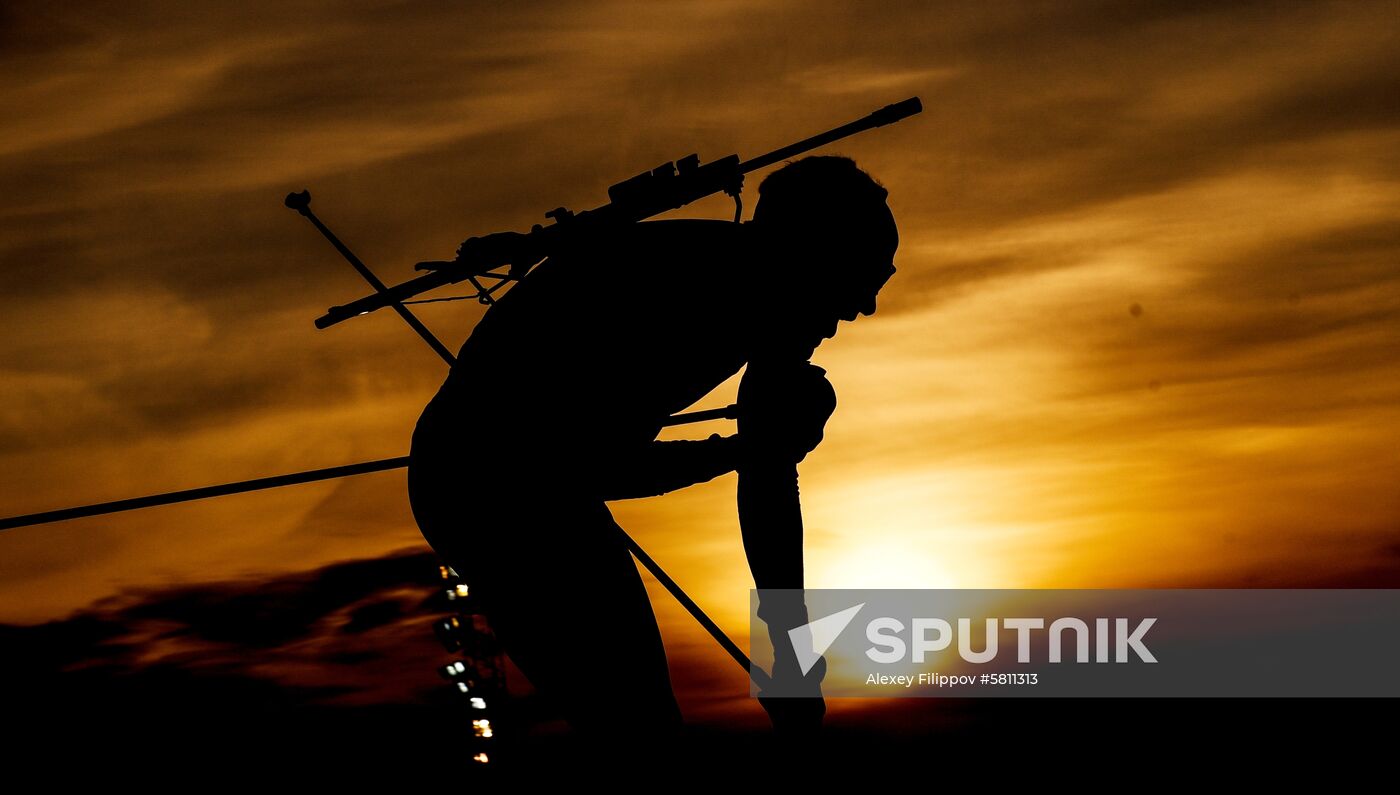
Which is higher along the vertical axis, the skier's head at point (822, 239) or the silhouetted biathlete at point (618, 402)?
the skier's head at point (822, 239)

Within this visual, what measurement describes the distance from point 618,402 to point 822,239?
2.40ft

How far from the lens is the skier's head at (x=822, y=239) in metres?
4.83

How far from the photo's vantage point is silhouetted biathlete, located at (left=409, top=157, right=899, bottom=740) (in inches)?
187

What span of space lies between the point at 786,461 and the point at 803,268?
1.84 ft

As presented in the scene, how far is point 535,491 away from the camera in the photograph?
4.79 meters

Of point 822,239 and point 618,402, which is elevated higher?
point 822,239

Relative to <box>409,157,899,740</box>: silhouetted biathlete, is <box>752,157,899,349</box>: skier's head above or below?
above

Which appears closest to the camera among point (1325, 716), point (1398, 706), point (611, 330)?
point (611, 330)

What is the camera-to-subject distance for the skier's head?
4.83 meters

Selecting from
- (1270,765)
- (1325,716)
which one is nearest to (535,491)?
(1270,765)

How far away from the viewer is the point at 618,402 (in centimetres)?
476

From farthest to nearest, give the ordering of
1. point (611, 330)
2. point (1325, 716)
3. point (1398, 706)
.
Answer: point (1398, 706)
point (1325, 716)
point (611, 330)

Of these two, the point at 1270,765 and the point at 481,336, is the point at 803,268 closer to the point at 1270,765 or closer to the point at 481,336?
the point at 481,336

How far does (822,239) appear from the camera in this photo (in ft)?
15.9
